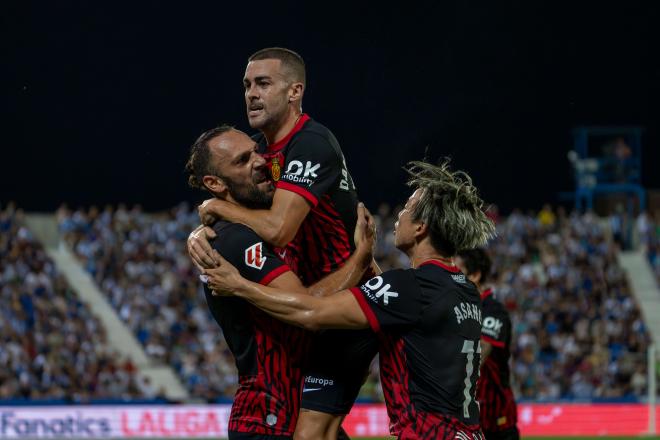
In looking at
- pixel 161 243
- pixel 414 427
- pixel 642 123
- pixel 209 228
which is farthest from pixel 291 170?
pixel 642 123

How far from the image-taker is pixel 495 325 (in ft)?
31.6

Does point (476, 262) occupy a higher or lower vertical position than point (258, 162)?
lower

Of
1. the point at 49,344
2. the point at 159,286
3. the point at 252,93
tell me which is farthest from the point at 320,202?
the point at 159,286

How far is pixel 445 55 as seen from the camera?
80.8 feet

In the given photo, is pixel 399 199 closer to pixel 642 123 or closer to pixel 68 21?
pixel 642 123

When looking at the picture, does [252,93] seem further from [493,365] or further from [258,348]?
[493,365]

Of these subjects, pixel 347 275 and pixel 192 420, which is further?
pixel 192 420

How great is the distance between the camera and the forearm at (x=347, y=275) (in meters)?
6.50

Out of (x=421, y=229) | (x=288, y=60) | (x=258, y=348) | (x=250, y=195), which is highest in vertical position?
(x=288, y=60)

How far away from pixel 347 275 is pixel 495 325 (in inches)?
133

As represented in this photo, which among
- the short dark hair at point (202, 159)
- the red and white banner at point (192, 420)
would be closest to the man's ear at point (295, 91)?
the short dark hair at point (202, 159)

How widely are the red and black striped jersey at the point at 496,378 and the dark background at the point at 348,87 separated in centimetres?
875

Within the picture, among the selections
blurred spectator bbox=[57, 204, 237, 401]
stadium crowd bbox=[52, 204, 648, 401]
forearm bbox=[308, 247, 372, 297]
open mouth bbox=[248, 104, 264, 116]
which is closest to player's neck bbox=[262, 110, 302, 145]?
open mouth bbox=[248, 104, 264, 116]

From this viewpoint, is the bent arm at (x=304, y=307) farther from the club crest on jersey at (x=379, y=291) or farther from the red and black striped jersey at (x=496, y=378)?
the red and black striped jersey at (x=496, y=378)
